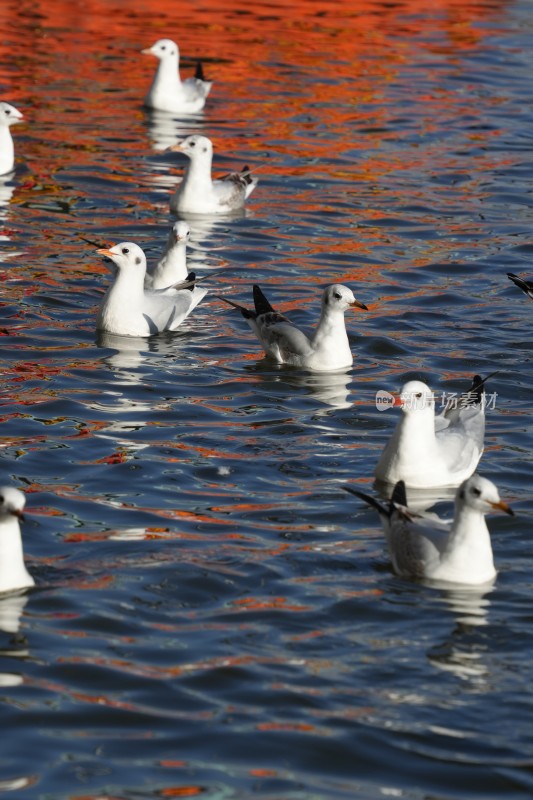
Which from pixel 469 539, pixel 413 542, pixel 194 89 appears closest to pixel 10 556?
pixel 413 542

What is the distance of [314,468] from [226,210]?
822 cm

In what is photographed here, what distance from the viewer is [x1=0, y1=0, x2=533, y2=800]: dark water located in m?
7.16

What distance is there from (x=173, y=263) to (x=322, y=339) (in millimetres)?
2724

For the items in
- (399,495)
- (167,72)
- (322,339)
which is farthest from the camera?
(167,72)

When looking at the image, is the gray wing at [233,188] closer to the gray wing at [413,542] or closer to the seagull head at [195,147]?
the seagull head at [195,147]

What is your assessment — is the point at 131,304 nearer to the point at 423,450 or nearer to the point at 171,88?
the point at 423,450

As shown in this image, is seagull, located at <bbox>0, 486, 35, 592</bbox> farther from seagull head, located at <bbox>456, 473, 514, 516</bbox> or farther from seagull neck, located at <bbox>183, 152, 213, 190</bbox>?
seagull neck, located at <bbox>183, 152, 213, 190</bbox>

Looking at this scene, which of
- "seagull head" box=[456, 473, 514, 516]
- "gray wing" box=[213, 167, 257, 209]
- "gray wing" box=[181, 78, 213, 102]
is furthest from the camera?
"gray wing" box=[181, 78, 213, 102]

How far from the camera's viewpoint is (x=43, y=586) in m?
8.62

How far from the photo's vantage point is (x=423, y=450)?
10320mm

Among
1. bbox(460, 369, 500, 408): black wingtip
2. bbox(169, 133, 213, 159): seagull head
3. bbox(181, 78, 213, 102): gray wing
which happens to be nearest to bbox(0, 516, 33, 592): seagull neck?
bbox(460, 369, 500, 408): black wingtip

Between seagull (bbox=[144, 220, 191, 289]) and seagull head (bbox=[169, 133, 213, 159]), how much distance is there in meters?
3.16

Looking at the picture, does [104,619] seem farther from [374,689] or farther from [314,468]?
[314,468]

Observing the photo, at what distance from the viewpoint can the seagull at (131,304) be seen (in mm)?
13719
